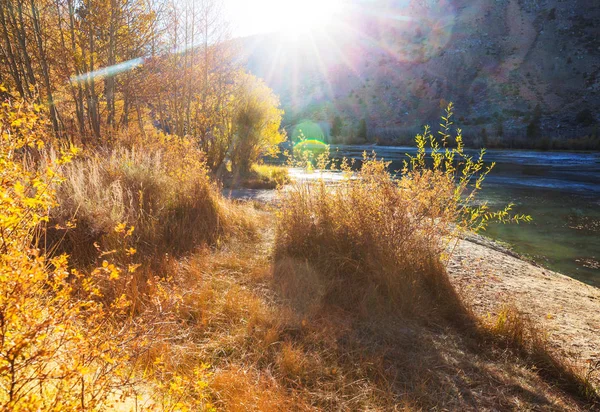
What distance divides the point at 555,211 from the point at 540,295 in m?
8.61

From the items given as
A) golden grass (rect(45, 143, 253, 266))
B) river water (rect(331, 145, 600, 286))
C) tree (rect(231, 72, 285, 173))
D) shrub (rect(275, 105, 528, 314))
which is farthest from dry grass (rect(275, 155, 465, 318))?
tree (rect(231, 72, 285, 173))

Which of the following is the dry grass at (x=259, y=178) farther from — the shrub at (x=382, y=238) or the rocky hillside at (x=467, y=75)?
the rocky hillside at (x=467, y=75)

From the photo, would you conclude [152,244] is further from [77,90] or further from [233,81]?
[233,81]

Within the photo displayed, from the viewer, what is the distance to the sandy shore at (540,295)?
11.3 feet

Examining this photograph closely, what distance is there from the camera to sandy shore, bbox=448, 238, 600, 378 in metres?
3.43

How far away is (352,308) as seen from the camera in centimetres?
351

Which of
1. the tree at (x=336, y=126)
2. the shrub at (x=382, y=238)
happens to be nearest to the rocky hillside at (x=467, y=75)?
the tree at (x=336, y=126)

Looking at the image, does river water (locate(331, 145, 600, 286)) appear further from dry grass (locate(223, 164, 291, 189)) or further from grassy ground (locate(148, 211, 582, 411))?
dry grass (locate(223, 164, 291, 189))

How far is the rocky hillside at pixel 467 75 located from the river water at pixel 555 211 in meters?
15.7

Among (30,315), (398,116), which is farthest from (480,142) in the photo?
(30,315)

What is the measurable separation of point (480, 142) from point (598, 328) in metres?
38.0

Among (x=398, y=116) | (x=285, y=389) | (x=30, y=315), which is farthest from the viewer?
(x=398, y=116)

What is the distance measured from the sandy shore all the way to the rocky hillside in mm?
33464

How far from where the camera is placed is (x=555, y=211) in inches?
442
